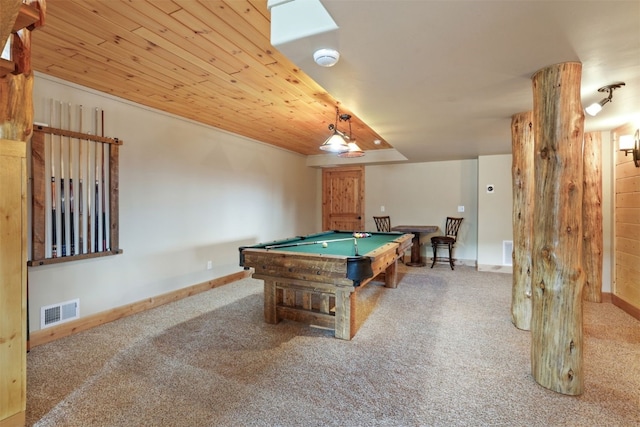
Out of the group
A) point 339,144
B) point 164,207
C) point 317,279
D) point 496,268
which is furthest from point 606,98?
point 164,207

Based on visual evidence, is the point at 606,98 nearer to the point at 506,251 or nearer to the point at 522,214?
the point at 522,214

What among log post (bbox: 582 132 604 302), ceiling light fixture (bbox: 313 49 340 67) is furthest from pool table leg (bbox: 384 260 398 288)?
ceiling light fixture (bbox: 313 49 340 67)

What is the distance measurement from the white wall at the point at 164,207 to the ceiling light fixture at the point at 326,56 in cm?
254

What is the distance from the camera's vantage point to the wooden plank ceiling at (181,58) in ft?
5.88

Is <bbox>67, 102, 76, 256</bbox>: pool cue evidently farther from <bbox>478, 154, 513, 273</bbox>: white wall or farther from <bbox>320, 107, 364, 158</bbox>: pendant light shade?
<bbox>478, 154, 513, 273</bbox>: white wall

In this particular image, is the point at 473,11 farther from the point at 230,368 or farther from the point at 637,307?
the point at 637,307

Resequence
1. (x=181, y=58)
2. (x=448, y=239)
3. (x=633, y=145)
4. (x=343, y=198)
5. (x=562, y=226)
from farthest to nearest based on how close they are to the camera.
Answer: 1. (x=343, y=198)
2. (x=448, y=239)
3. (x=633, y=145)
4. (x=181, y=58)
5. (x=562, y=226)

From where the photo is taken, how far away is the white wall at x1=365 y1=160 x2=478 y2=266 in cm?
595

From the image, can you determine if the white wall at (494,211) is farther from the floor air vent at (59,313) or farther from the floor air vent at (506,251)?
the floor air vent at (59,313)

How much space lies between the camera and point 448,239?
548 centimetres

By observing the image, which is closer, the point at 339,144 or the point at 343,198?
the point at 339,144

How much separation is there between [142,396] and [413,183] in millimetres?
5771

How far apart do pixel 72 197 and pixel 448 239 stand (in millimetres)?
5366

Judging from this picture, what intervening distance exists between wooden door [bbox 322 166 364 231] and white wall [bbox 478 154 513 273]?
2.41 meters
